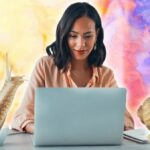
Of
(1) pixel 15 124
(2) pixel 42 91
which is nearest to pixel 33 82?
(1) pixel 15 124

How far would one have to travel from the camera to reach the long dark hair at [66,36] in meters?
2.13

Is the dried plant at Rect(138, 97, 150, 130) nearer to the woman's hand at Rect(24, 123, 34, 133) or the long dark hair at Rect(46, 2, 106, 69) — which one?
the woman's hand at Rect(24, 123, 34, 133)

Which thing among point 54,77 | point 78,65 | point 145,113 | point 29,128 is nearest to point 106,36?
point 78,65

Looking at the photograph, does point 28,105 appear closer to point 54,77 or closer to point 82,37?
point 54,77

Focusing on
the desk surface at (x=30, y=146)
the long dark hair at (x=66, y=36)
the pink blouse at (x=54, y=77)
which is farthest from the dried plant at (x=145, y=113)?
the long dark hair at (x=66, y=36)

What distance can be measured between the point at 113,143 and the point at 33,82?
802mm

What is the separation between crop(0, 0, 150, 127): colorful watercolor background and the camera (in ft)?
9.55

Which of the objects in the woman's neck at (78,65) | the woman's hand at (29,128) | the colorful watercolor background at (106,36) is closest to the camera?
the woman's hand at (29,128)

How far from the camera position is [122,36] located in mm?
3109

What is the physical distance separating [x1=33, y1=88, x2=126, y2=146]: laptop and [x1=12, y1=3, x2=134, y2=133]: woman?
28.7 inches

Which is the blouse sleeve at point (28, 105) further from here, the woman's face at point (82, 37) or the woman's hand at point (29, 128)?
the woman's face at point (82, 37)

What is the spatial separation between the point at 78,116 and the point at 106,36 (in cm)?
182

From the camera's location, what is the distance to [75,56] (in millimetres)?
2201

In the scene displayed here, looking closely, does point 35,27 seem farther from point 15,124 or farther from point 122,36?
point 15,124
